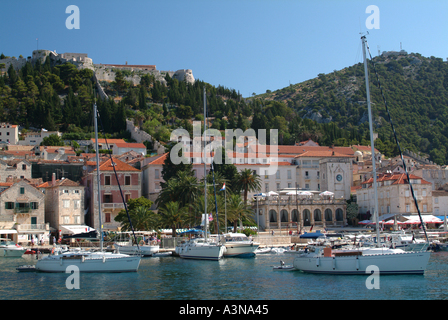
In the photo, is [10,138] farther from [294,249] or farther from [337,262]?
[337,262]

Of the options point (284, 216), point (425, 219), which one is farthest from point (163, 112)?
point (425, 219)

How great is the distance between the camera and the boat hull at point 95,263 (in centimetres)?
3425

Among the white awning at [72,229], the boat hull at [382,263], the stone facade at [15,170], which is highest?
the stone facade at [15,170]

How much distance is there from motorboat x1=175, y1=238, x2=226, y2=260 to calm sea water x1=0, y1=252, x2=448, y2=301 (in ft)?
20.5

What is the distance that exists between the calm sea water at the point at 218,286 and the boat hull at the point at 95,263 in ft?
1.87

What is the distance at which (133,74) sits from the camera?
6658 inches

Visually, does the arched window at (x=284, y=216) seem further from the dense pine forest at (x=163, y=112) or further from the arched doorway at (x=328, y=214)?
the dense pine forest at (x=163, y=112)

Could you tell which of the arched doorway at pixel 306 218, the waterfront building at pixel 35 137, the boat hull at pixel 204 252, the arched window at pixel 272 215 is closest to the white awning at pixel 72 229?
the boat hull at pixel 204 252

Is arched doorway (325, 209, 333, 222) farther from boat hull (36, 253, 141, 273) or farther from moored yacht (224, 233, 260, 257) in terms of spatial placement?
boat hull (36, 253, 141, 273)

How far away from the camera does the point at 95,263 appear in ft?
112

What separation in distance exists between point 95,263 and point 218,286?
9.37 meters

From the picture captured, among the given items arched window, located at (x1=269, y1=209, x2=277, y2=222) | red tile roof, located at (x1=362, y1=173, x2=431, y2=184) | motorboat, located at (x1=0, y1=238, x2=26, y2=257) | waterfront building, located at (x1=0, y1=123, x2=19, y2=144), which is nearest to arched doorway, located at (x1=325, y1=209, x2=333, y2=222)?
red tile roof, located at (x1=362, y1=173, x2=431, y2=184)

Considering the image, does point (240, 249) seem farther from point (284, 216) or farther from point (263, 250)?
point (284, 216)

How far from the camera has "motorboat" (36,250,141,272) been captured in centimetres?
3425
